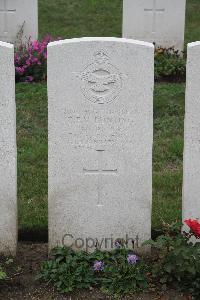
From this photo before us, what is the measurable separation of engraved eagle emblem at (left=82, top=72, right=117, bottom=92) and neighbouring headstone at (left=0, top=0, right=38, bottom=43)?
6038 mm

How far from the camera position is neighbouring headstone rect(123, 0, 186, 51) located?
11055 millimetres

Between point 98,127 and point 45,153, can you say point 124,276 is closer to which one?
point 98,127

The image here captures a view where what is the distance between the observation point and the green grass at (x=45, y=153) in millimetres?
6070

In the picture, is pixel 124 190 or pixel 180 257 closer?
pixel 180 257

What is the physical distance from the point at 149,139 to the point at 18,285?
140 centimetres

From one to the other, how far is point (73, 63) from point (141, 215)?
1.24 metres

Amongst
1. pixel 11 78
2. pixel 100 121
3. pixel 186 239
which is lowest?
pixel 186 239

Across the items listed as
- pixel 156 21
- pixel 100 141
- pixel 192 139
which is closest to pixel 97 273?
pixel 100 141

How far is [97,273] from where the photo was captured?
509 cm

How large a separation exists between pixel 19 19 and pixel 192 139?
21.2ft

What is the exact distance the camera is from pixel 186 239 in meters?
4.95

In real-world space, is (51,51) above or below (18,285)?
above

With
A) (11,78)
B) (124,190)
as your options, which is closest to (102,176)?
(124,190)

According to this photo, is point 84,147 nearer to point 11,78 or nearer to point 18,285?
point 11,78
